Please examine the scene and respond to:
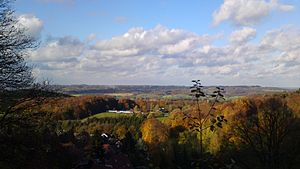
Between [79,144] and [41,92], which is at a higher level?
[41,92]

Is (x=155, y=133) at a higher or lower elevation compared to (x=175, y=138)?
higher

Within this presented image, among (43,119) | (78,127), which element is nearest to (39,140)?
(43,119)

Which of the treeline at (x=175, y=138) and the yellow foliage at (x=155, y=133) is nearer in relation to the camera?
the treeline at (x=175, y=138)

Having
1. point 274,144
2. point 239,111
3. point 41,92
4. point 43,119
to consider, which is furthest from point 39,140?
point 239,111

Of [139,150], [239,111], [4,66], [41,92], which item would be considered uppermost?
[4,66]

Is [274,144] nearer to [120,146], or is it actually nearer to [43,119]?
[43,119]

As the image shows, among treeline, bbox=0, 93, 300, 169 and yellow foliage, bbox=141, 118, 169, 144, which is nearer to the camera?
treeline, bbox=0, 93, 300, 169

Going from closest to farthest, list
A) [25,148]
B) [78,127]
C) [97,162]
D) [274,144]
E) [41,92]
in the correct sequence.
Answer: [274,144], [25,148], [41,92], [97,162], [78,127]

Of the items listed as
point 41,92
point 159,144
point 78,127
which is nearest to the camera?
point 41,92

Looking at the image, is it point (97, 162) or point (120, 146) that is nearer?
point (97, 162)

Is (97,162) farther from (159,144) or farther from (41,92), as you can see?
(41,92)
